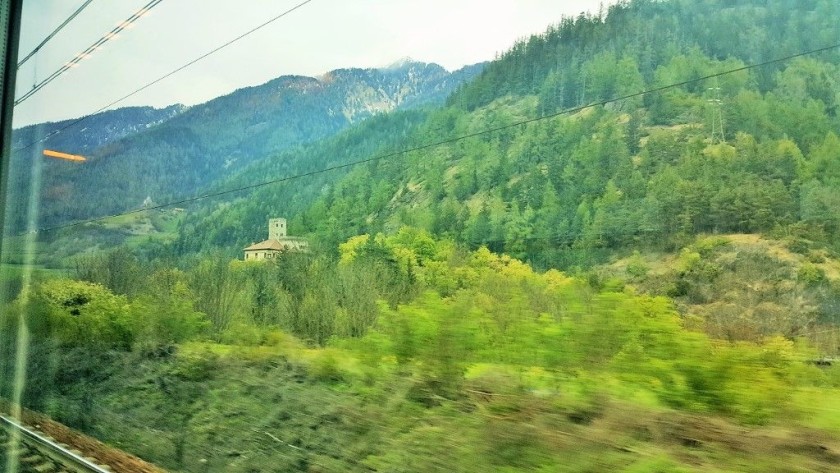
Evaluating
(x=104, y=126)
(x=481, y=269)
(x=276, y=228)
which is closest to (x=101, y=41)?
(x=104, y=126)

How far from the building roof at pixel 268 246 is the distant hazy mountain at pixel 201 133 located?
3.62 ft

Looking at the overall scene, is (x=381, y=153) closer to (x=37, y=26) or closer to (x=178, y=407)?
(x=178, y=407)

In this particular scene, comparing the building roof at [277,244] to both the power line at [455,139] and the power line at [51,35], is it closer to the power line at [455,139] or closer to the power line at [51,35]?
the power line at [455,139]

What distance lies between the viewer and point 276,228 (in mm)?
7070

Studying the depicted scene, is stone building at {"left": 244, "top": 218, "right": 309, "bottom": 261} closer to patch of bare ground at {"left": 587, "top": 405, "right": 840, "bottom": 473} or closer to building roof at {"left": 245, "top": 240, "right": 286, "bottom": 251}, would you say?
building roof at {"left": 245, "top": 240, "right": 286, "bottom": 251}

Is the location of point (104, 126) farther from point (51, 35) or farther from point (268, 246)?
point (268, 246)

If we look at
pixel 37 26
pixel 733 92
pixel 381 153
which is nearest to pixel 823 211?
pixel 733 92

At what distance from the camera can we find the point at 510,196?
4.89m

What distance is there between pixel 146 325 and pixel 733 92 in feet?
23.9

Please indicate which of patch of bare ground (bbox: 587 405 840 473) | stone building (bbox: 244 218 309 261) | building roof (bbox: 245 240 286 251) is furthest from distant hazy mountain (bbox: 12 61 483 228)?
patch of bare ground (bbox: 587 405 840 473)

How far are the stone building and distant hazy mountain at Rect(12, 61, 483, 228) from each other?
3.28 ft

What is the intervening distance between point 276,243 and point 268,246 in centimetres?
15

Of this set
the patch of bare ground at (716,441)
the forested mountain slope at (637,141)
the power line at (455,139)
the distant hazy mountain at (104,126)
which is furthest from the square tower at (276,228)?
the patch of bare ground at (716,441)

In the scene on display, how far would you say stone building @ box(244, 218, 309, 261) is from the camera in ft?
22.3
